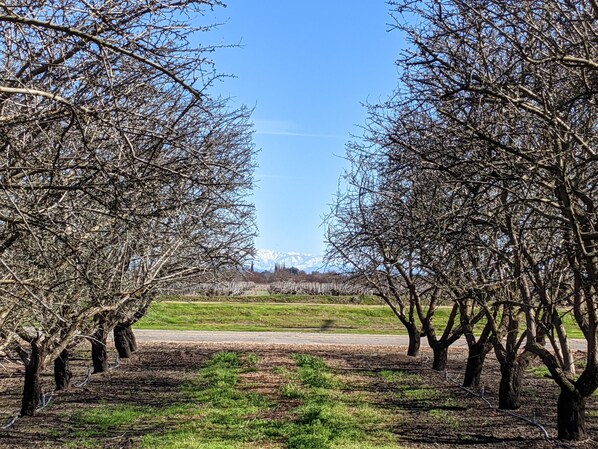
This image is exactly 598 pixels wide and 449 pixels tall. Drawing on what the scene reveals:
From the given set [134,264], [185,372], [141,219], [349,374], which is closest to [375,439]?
[141,219]

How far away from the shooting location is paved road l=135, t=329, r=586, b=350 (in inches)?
1020

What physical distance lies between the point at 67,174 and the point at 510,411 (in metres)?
8.26

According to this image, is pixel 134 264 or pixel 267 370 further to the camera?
pixel 267 370

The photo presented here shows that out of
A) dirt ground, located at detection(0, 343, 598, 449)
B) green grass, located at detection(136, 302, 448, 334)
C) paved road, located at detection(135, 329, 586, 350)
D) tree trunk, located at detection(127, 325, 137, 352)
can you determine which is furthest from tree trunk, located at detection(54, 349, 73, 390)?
green grass, located at detection(136, 302, 448, 334)

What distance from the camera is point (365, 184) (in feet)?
53.5

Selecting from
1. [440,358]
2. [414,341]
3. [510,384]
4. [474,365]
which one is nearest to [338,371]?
[440,358]

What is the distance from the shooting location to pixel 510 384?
1206 centimetres

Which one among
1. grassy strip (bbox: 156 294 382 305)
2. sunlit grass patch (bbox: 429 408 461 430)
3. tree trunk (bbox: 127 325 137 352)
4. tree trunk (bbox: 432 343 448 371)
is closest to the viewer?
sunlit grass patch (bbox: 429 408 461 430)

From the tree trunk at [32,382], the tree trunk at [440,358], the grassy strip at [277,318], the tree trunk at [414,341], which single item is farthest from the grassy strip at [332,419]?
the grassy strip at [277,318]

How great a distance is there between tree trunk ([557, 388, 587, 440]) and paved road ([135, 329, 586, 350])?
1633 cm

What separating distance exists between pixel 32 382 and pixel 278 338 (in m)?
16.0

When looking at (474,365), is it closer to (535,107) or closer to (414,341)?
(414,341)

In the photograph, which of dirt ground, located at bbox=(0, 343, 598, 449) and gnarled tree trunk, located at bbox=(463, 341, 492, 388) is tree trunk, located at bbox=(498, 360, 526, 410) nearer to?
dirt ground, located at bbox=(0, 343, 598, 449)

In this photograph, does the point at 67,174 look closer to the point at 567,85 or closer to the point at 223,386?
the point at 567,85
